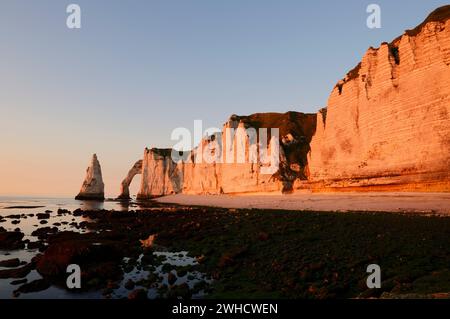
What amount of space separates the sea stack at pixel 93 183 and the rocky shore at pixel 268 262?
99041 mm

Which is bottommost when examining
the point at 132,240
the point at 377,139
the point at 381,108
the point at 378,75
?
the point at 132,240

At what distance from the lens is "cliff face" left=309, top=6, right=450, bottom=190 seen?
3028 centimetres

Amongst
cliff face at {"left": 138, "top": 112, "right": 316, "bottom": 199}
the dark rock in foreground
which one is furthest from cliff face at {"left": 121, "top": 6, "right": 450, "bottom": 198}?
the dark rock in foreground

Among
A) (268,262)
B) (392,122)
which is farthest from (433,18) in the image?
(268,262)

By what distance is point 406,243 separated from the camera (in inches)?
608

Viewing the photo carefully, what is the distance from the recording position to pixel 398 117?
34969 millimetres

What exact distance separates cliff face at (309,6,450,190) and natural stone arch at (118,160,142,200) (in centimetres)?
11083

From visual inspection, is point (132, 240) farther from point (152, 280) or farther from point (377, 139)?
point (377, 139)

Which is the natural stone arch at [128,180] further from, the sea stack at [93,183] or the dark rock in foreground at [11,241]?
the dark rock in foreground at [11,241]

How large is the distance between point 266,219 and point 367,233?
8.71 m

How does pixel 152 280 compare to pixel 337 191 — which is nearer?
pixel 152 280

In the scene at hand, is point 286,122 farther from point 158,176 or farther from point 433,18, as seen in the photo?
point 158,176

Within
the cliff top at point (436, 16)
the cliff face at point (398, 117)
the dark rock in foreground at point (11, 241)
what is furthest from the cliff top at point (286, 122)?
the dark rock in foreground at point (11, 241)
